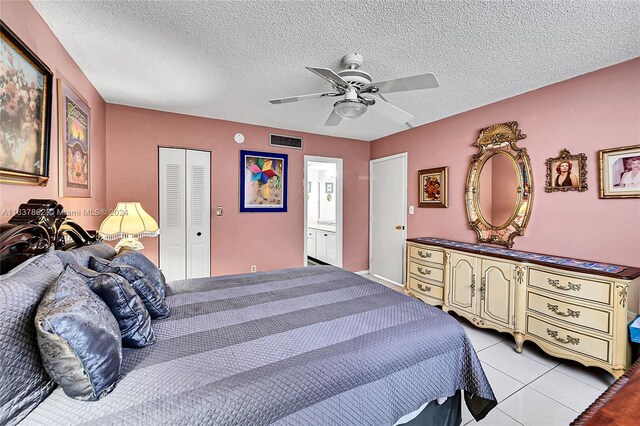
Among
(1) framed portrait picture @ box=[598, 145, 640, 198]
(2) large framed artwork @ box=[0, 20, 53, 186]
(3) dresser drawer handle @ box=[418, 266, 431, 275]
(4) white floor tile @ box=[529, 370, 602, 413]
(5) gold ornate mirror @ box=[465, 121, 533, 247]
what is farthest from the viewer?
(3) dresser drawer handle @ box=[418, 266, 431, 275]

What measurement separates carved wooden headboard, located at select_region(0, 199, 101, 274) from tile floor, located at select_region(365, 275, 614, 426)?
102 inches

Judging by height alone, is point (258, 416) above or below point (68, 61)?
below

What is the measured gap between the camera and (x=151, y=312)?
148 cm

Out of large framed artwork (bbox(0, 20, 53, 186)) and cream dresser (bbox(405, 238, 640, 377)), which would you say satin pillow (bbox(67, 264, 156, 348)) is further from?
cream dresser (bbox(405, 238, 640, 377))

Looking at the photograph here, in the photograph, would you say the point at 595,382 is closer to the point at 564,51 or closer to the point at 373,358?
the point at 373,358

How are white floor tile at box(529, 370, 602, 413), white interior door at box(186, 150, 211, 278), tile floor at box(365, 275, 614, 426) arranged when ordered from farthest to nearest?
white interior door at box(186, 150, 211, 278), white floor tile at box(529, 370, 602, 413), tile floor at box(365, 275, 614, 426)

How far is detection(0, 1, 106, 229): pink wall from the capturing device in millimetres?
1437

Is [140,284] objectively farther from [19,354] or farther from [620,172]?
[620,172]

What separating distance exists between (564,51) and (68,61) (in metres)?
3.70

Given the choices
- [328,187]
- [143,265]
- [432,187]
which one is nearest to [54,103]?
[143,265]

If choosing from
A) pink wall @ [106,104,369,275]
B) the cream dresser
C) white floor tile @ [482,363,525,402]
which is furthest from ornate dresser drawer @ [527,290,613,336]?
pink wall @ [106,104,369,275]

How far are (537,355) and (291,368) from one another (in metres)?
2.51

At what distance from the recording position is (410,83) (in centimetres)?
179

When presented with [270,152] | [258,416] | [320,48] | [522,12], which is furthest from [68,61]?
[522,12]
